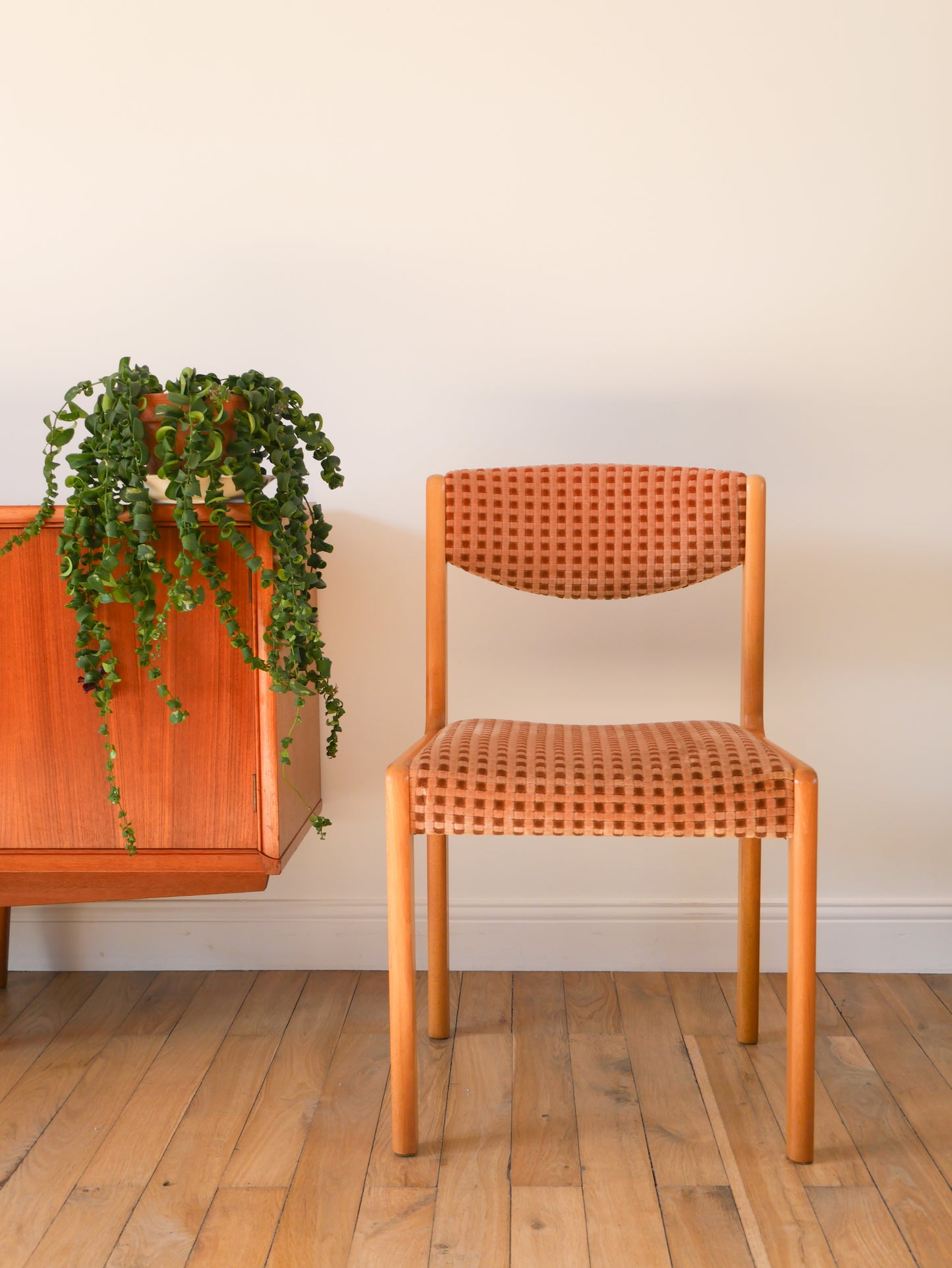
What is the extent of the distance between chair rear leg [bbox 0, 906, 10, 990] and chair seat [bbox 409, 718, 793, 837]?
918 millimetres

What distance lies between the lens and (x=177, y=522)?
1246mm

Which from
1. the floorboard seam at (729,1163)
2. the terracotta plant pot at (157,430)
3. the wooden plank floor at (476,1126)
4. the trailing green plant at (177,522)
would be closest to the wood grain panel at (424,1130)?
the wooden plank floor at (476,1126)

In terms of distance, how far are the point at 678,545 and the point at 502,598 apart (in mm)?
371

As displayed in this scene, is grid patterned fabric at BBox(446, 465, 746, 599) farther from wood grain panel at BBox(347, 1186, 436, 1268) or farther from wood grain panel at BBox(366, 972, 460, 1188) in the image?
wood grain panel at BBox(347, 1186, 436, 1268)

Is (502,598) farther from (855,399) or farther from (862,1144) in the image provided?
(862,1144)

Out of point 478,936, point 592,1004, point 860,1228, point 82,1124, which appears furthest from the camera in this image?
point 478,936

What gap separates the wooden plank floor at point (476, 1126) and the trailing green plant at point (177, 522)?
1.41 ft

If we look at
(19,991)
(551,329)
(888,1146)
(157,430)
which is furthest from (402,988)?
(551,329)

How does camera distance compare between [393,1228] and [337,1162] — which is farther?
[337,1162]

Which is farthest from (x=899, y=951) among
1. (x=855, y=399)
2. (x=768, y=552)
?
(x=855, y=399)

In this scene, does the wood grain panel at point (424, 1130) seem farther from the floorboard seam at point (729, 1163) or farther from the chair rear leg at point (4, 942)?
the chair rear leg at point (4, 942)

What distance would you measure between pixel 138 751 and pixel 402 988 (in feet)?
1.65

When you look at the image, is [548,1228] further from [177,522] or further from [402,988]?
[177,522]

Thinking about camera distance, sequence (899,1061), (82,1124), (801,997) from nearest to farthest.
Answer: (801,997) → (82,1124) → (899,1061)
